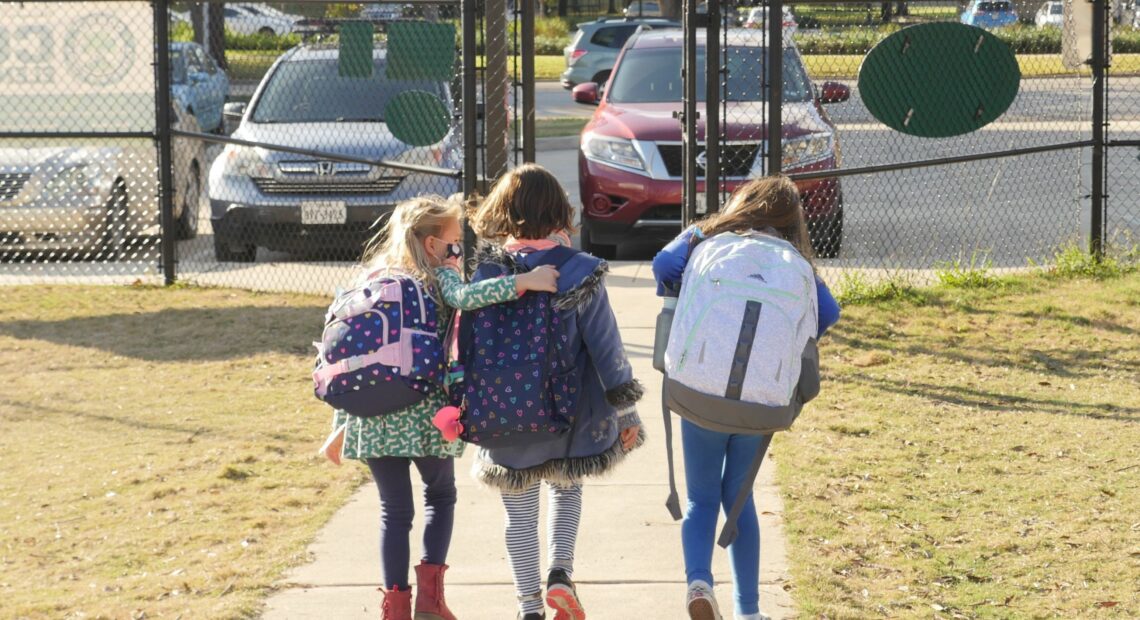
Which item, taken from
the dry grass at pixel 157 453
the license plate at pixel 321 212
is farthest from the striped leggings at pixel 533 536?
the license plate at pixel 321 212

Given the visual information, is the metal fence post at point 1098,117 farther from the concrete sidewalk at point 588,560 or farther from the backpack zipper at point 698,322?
the backpack zipper at point 698,322

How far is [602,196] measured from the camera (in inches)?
416

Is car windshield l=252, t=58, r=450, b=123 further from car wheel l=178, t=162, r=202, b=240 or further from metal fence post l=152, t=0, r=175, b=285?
car wheel l=178, t=162, r=202, b=240

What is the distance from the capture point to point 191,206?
38.4 feet

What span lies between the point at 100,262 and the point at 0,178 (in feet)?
2.97

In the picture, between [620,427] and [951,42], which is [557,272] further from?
[951,42]

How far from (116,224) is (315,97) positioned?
5.61 ft

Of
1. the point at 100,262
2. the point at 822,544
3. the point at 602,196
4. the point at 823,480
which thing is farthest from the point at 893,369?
the point at 100,262

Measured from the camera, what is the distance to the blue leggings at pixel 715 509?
4.24m

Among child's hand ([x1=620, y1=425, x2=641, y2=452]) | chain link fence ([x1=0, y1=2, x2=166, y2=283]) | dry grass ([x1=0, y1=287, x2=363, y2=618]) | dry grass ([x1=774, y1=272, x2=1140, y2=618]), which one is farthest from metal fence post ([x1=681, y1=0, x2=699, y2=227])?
chain link fence ([x1=0, y1=2, x2=166, y2=283])

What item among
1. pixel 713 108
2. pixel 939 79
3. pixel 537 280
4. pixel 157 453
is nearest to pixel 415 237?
pixel 537 280

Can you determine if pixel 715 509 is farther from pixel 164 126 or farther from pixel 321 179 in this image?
pixel 164 126

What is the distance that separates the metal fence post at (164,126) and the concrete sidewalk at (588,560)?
442cm

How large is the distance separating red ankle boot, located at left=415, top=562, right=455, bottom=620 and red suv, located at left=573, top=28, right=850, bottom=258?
478 centimetres
